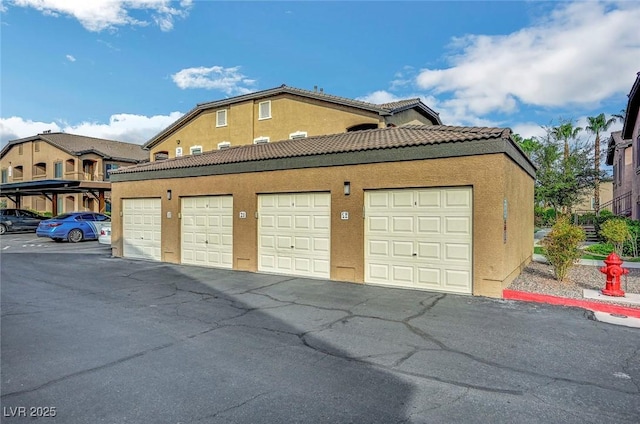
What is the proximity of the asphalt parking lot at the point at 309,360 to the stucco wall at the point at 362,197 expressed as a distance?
138cm

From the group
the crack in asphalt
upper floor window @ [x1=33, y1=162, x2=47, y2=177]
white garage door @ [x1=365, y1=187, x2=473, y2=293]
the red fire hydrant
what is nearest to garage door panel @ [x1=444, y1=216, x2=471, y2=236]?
white garage door @ [x1=365, y1=187, x2=473, y2=293]

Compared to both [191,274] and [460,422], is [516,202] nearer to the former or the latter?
[460,422]

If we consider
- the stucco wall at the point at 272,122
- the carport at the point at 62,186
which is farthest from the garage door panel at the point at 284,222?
the carport at the point at 62,186

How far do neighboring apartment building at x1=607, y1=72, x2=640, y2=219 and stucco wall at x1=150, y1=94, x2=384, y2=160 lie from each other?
42.7 ft

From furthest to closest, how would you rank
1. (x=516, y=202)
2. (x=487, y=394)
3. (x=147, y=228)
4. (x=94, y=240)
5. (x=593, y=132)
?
(x=593, y=132)
(x=94, y=240)
(x=147, y=228)
(x=516, y=202)
(x=487, y=394)

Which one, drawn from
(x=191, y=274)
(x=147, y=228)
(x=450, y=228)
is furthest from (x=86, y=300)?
(x=450, y=228)

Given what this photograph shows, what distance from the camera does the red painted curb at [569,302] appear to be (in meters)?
7.01

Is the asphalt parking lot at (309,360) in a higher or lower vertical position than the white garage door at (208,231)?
lower

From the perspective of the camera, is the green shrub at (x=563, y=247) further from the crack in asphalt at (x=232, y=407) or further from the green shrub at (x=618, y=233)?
the crack in asphalt at (x=232, y=407)

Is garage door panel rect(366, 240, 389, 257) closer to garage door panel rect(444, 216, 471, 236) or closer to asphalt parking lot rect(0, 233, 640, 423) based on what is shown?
asphalt parking lot rect(0, 233, 640, 423)

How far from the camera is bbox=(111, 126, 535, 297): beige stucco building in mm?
8539

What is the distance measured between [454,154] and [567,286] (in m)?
3.96

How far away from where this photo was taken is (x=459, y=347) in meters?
5.29

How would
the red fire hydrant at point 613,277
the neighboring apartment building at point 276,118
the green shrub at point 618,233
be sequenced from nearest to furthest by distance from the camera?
the red fire hydrant at point 613,277
the green shrub at point 618,233
the neighboring apartment building at point 276,118
